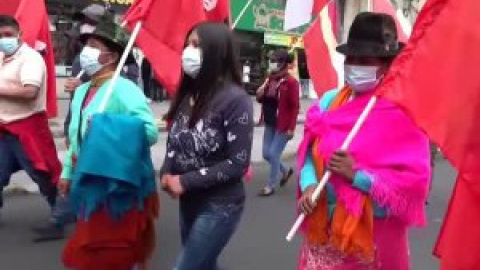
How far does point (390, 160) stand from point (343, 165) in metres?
0.20

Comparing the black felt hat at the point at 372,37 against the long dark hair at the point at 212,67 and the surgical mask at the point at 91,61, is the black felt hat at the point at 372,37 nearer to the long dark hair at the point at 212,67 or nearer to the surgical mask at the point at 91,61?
the long dark hair at the point at 212,67

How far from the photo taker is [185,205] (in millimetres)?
3885

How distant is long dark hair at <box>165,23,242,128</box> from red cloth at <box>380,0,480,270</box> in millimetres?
990

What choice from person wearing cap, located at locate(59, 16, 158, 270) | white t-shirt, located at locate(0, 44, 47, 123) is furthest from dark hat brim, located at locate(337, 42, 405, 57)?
white t-shirt, located at locate(0, 44, 47, 123)

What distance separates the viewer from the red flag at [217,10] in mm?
5926

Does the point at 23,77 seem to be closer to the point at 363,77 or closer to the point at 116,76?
the point at 116,76

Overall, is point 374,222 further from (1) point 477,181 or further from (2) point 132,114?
(2) point 132,114

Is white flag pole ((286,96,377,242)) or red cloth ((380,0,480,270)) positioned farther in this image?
white flag pole ((286,96,377,242))

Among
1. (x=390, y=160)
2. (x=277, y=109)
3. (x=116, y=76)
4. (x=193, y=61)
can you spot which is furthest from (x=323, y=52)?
(x=390, y=160)

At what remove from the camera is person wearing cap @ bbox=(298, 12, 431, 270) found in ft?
10.5

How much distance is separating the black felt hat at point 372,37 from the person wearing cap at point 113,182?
4.54ft

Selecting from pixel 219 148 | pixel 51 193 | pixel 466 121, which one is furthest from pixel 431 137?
pixel 51 193

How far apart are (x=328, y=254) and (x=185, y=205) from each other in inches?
32.9

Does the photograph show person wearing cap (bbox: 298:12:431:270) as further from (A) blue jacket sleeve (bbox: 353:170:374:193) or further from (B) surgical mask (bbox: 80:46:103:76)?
(B) surgical mask (bbox: 80:46:103:76)
